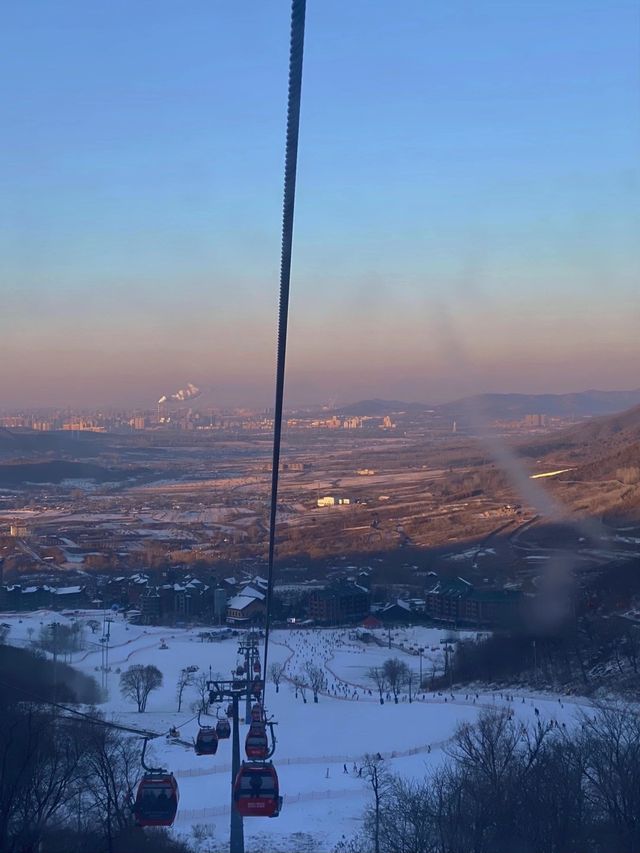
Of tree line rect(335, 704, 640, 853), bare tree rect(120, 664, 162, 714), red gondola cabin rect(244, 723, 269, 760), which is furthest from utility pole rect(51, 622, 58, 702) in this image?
red gondola cabin rect(244, 723, 269, 760)

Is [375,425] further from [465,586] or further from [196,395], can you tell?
[465,586]

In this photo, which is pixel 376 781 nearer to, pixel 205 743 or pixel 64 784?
pixel 205 743

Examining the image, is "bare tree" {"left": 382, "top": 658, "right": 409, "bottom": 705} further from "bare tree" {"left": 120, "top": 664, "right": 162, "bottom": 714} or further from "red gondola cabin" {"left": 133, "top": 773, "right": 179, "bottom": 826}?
"red gondola cabin" {"left": 133, "top": 773, "right": 179, "bottom": 826}

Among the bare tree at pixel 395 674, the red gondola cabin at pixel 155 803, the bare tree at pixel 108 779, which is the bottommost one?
the red gondola cabin at pixel 155 803

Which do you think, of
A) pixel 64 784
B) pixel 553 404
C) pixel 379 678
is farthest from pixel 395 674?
pixel 553 404

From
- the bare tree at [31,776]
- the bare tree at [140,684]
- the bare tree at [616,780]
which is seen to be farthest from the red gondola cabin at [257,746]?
the bare tree at [140,684]

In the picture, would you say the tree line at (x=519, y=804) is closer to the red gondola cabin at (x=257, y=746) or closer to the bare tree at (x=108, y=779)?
the red gondola cabin at (x=257, y=746)
